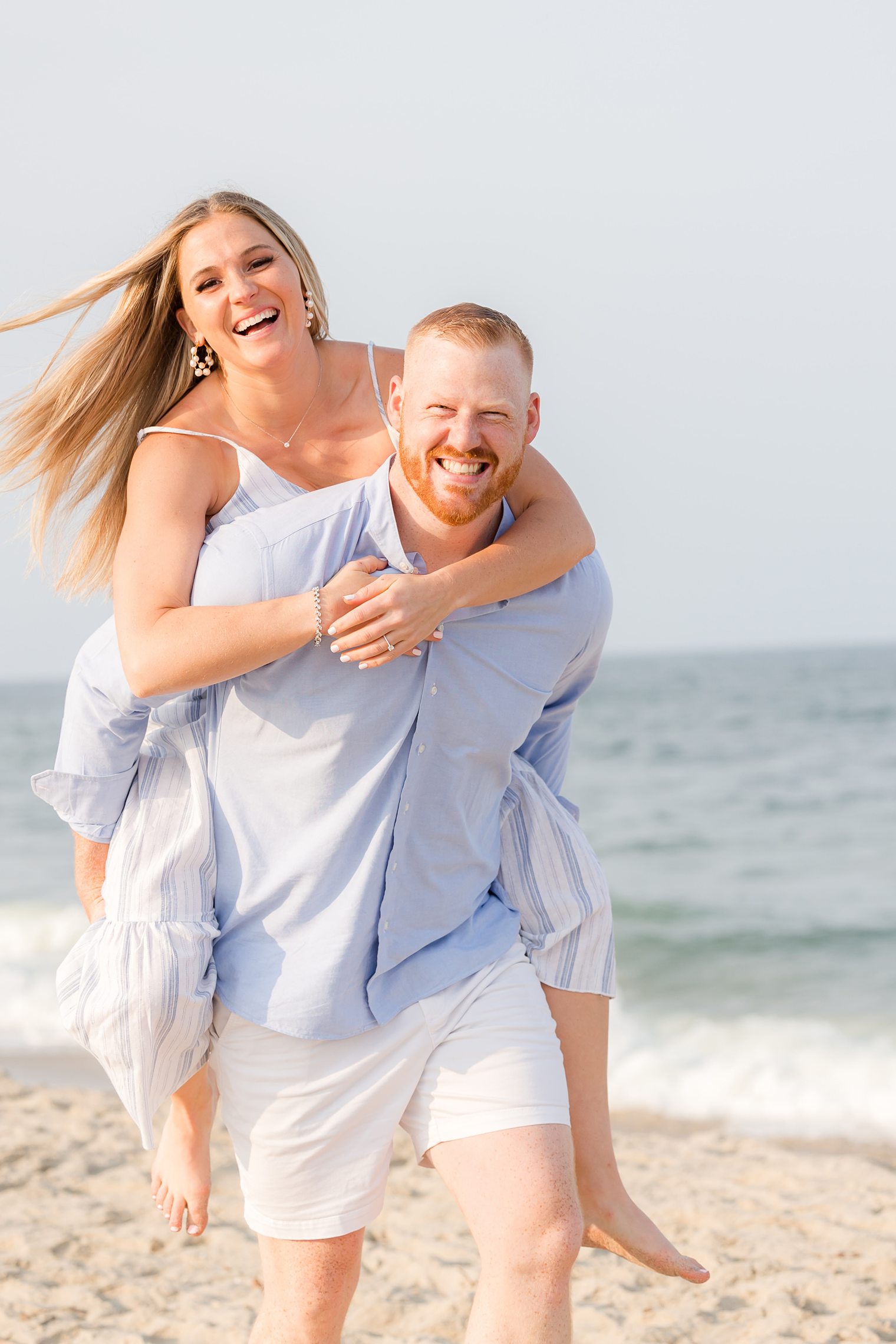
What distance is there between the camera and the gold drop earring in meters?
2.92

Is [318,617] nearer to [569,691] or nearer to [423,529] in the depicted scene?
[423,529]

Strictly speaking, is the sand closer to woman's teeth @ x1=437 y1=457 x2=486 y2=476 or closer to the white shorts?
the white shorts

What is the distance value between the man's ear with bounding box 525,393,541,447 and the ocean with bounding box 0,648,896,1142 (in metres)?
4.70

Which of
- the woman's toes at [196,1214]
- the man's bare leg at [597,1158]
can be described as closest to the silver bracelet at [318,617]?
the man's bare leg at [597,1158]

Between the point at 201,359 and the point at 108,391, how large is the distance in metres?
0.22

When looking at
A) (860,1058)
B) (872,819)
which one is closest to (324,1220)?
(860,1058)

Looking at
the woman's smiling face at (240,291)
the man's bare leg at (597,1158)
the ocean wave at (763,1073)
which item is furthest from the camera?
the ocean wave at (763,1073)

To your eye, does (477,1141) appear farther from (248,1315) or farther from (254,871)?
(248,1315)

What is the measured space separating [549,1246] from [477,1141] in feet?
0.75

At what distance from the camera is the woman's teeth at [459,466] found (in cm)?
240

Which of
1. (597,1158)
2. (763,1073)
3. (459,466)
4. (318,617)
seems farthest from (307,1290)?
(763,1073)

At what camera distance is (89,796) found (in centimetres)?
265

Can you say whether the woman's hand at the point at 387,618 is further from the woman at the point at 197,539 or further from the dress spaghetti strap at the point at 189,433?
the dress spaghetti strap at the point at 189,433

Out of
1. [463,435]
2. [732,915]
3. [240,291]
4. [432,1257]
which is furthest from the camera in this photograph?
[732,915]
